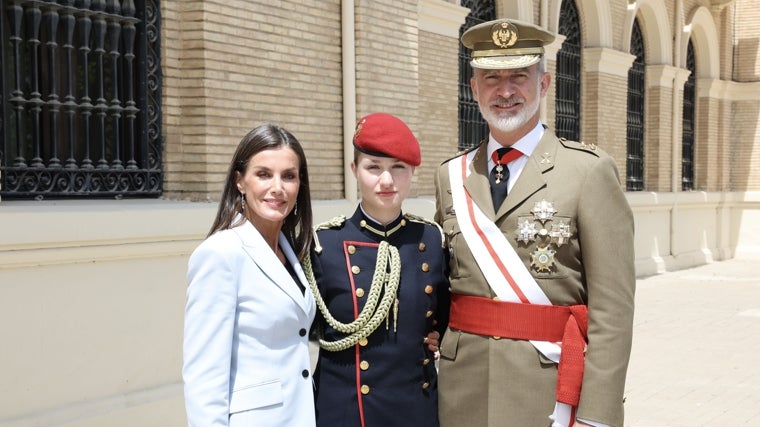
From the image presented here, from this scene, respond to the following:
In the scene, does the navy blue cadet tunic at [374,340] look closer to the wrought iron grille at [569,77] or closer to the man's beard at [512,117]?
the man's beard at [512,117]

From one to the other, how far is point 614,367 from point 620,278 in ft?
0.85

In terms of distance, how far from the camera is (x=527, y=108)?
2.75 m

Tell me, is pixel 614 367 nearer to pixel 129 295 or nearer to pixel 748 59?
pixel 129 295

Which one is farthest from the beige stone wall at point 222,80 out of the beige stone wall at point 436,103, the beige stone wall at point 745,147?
the beige stone wall at point 745,147

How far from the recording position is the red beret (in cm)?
265

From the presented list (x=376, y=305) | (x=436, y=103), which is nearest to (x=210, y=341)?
(x=376, y=305)

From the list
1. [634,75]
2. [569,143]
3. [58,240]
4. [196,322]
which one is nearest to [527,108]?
[569,143]

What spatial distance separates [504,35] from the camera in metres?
2.79

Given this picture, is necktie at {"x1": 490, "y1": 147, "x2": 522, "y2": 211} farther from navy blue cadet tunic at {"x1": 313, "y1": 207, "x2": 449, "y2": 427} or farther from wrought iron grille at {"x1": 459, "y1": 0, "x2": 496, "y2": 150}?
wrought iron grille at {"x1": 459, "y1": 0, "x2": 496, "y2": 150}

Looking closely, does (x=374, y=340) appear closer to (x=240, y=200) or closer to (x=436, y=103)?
(x=240, y=200)

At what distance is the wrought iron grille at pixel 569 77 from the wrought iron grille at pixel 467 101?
2408mm

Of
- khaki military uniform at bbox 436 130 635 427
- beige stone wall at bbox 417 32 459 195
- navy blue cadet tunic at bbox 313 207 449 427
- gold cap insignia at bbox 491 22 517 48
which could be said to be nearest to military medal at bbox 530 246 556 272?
khaki military uniform at bbox 436 130 635 427

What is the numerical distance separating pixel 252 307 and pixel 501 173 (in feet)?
3.10

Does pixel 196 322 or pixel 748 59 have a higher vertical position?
pixel 748 59
